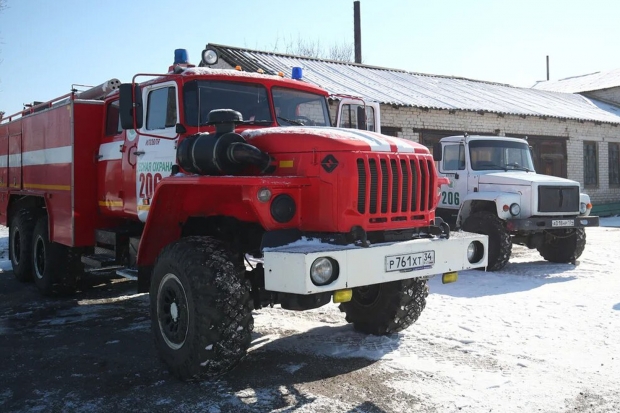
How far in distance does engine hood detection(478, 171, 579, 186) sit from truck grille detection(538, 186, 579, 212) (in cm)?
9

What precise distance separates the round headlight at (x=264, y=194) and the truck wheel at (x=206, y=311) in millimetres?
545

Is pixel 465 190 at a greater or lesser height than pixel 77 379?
greater

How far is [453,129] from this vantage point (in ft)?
54.2

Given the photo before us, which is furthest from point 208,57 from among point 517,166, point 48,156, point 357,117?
point 517,166

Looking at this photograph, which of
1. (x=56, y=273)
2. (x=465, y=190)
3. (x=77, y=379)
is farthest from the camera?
(x=465, y=190)

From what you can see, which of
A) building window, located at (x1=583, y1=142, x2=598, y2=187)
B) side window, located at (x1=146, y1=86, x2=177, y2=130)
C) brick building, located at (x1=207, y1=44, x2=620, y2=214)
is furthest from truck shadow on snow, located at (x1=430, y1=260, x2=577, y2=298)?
building window, located at (x1=583, y1=142, x2=598, y2=187)

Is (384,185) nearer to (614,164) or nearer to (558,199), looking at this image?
(558,199)

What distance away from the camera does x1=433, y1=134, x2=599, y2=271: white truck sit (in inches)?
342

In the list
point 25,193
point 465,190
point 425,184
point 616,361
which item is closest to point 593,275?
point 465,190

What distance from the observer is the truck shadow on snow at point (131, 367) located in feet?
12.7

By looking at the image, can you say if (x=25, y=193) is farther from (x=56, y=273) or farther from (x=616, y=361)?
(x=616, y=361)

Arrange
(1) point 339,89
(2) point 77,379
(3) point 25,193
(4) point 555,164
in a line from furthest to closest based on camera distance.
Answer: (4) point 555,164
(1) point 339,89
(3) point 25,193
(2) point 77,379

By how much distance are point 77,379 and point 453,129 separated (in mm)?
13877

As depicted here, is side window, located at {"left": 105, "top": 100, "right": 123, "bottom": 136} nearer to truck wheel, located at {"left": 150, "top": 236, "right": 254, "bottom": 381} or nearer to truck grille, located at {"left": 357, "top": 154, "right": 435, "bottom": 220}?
truck wheel, located at {"left": 150, "top": 236, "right": 254, "bottom": 381}
